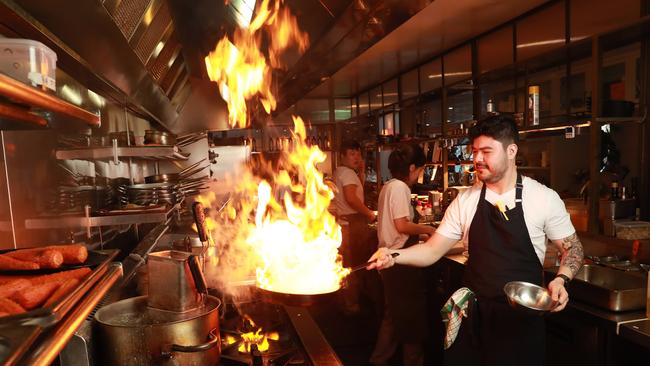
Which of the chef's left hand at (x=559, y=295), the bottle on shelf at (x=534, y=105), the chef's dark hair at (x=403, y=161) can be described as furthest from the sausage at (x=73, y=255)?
the bottle on shelf at (x=534, y=105)

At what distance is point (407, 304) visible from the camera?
147 inches

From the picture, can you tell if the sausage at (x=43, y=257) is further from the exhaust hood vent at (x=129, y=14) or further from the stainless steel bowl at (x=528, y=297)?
the stainless steel bowl at (x=528, y=297)

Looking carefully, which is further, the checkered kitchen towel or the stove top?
the checkered kitchen towel

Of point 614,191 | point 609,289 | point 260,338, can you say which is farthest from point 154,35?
point 614,191

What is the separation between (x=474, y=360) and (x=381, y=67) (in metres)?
6.00

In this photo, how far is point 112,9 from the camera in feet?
6.75

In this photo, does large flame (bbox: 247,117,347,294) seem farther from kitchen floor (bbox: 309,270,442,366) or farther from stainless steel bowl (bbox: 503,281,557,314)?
kitchen floor (bbox: 309,270,442,366)

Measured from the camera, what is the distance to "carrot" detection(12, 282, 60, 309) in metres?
0.89

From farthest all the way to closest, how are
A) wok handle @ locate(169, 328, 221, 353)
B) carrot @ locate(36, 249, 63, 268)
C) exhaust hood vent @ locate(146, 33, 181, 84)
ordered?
exhaust hood vent @ locate(146, 33, 181, 84), wok handle @ locate(169, 328, 221, 353), carrot @ locate(36, 249, 63, 268)

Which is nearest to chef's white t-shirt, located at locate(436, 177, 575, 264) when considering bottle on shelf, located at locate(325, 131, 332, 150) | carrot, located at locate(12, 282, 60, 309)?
carrot, located at locate(12, 282, 60, 309)

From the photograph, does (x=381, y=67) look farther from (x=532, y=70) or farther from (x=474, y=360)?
(x=474, y=360)

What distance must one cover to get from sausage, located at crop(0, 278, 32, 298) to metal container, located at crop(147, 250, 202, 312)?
25.9 inches

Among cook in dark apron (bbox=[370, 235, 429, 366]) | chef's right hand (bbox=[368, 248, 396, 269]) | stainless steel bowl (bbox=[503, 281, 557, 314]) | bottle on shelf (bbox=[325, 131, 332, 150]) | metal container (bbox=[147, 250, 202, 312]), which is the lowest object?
cook in dark apron (bbox=[370, 235, 429, 366])

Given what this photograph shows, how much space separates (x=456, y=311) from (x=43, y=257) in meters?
2.17
